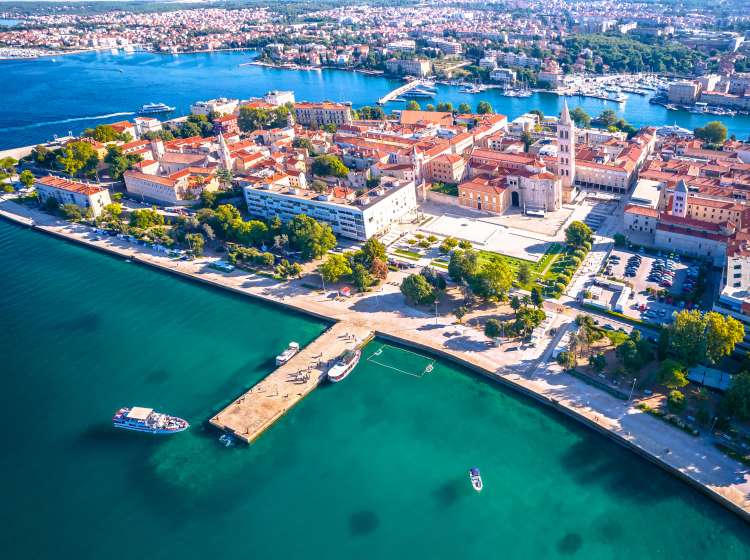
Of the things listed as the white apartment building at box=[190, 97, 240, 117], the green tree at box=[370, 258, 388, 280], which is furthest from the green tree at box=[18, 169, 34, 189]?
the green tree at box=[370, 258, 388, 280]

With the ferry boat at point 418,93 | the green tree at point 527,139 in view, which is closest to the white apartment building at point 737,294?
the green tree at point 527,139

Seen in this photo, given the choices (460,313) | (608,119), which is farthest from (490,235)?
(608,119)

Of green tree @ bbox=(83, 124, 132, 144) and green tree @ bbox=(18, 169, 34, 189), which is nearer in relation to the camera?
green tree @ bbox=(18, 169, 34, 189)

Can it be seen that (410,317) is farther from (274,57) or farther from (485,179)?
(274,57)

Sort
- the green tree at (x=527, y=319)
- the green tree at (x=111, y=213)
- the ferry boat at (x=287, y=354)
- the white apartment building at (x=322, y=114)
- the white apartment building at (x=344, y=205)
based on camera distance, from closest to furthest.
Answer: the green tree at (x=527, y=319)
the ferry boat at (x=287, y=354)
the white apartment building at (x=344, y=205)
the green tree at (x=111, y=213)
the white apartment building at (x=322, y=114)

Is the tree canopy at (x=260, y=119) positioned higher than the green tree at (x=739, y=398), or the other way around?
the tree canopy at (x=260, y=119)

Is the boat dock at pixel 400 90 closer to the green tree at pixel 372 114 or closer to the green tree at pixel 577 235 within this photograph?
the green tree at pixel 372 114

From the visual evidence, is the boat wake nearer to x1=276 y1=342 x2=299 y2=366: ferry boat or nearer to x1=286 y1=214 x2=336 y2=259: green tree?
x1=286 y1=214 x2=336 y2=259: green tree

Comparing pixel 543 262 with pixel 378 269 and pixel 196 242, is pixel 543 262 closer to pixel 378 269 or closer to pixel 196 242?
pixel 378 269
